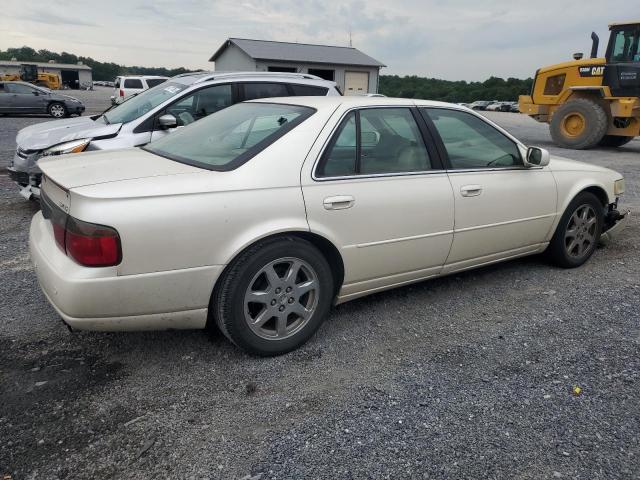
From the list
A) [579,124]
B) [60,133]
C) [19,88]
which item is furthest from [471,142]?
[19,88]

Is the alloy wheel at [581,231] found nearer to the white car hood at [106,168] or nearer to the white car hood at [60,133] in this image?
the white car hood at [106,168]

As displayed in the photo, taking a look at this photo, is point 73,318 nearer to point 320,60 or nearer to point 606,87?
point 606,87

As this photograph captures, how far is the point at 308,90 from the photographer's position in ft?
23.4

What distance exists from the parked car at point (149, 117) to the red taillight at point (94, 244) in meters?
3.42

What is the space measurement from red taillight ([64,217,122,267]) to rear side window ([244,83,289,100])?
15.1ft

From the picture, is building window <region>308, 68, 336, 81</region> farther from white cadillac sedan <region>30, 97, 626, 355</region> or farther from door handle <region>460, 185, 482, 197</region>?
door handle <region>460, 185, 482, 197</region>

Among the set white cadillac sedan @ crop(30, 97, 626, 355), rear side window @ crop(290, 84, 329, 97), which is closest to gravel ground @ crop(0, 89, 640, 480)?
white cadillac sedan @ crop(30, 97, 626, 355)

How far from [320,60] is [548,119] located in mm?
16461

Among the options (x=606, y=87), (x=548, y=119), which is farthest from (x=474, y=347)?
(x=548, y=119)

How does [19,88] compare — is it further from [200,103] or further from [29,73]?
[29,73]

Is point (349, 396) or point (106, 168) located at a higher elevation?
point (106, 168)

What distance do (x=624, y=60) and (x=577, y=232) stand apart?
1054cm

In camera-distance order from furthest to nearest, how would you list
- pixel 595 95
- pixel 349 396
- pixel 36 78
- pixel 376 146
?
pixel 36 78 < pixel 595 95 < pixel 376 146 < pixel 349 396

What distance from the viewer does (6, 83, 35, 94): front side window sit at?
18.8 metres
